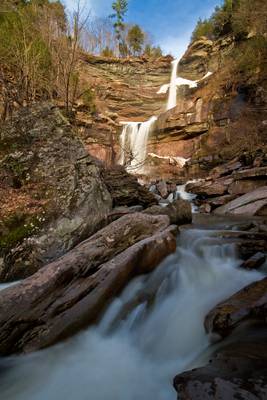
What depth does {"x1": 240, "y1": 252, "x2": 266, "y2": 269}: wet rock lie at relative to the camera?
4.01 meters

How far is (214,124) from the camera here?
18.1m

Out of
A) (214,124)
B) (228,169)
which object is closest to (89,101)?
(214,124)

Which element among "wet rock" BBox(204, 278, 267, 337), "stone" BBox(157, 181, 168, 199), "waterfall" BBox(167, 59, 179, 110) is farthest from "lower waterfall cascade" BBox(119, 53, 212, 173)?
"wet rock" BBox(204, 278, 267, 337)

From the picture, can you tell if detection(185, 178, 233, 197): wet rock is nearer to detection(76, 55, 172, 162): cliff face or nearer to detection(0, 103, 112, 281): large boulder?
detection(0, 103, 112, 281): large boulder

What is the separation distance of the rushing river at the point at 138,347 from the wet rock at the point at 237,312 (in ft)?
0.61

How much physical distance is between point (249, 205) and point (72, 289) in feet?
22.3

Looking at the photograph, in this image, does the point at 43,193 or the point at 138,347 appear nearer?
the point at 138,347

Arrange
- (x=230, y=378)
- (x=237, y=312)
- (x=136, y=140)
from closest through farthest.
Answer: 1. (x=230, y=378)
2. (x=237, y=312)
3. (x=136, y=140)

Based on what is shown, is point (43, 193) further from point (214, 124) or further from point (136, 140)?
point (136, 140)

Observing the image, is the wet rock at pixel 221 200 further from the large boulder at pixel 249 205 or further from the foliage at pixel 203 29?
the foliage at pixel 203 29

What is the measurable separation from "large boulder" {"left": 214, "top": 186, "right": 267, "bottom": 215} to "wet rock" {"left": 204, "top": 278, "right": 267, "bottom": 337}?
5480mm

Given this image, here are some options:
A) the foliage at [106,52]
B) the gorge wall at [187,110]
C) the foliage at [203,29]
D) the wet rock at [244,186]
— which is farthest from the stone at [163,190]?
the foliage at [106,52]

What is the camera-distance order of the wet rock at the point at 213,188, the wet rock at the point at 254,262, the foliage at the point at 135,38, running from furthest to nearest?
the foliage at the point at 135,38 < the wet rock at the point at 213,188 < the wet rock at the point at 254,262

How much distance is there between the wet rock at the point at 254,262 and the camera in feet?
13.1
